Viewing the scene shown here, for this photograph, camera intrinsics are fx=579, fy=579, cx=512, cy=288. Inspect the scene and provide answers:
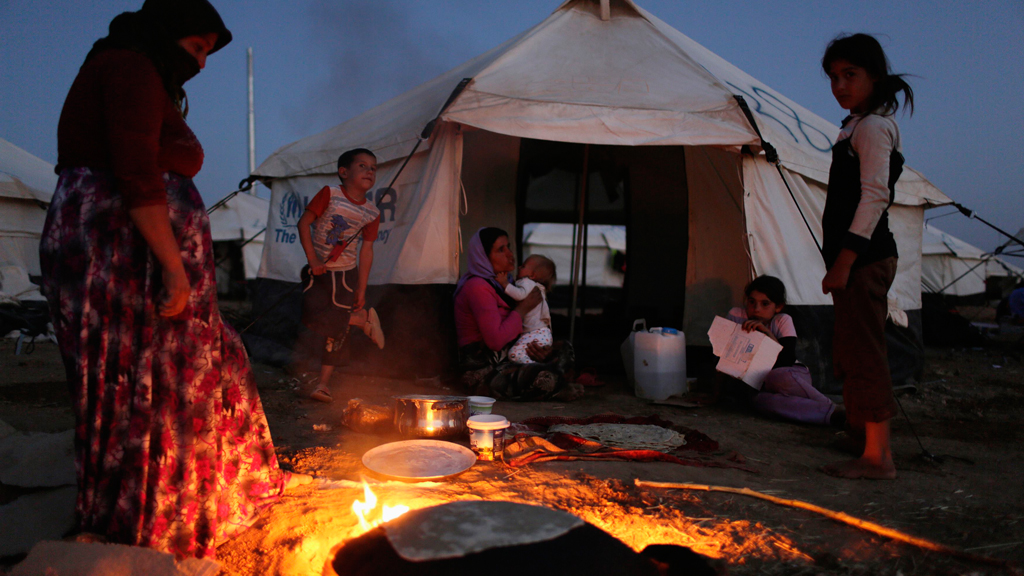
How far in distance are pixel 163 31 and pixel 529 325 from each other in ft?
8.97

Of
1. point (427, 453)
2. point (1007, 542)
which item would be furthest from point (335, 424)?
point (1007, 542)

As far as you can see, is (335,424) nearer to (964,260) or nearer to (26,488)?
(26,488)

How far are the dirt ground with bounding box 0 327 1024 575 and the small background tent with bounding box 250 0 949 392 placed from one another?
103cm

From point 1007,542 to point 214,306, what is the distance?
93.4 inches

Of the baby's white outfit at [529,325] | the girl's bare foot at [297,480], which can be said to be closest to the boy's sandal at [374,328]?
the baby's white outfit at [529,325]

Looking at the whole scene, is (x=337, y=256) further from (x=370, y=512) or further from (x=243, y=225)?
(x=243, y=225)

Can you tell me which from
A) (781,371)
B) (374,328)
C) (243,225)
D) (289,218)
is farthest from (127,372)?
(243,225)

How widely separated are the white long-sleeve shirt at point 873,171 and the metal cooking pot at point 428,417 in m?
1.75

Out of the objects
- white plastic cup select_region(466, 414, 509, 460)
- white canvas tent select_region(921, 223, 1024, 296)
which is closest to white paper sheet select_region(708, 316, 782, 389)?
white plastic cup select_region(466, 414, 509, 460)

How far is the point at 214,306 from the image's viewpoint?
161cm

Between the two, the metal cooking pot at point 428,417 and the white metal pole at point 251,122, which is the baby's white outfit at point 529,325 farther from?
the white metal pole at point 251,122

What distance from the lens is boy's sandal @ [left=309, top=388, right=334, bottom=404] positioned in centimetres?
341

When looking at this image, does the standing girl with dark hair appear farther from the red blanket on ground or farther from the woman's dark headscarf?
the woman's dark headscarf

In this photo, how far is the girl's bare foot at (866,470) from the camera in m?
2.23
